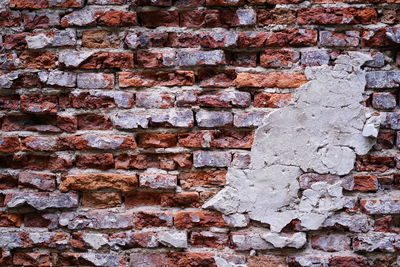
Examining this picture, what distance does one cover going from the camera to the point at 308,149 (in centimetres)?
139

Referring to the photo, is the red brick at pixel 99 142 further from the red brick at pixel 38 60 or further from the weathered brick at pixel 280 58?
the weathered brick at pixel 280 58

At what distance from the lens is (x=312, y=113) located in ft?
4.55

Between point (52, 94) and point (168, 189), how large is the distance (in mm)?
617

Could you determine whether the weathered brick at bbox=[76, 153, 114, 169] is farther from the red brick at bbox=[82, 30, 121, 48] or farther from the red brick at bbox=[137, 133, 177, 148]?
the red brick at bbox=[82, 30, 121, 48]

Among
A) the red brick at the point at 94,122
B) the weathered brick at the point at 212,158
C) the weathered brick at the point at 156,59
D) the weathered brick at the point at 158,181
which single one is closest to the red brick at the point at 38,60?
the red brick at the point at 94,122

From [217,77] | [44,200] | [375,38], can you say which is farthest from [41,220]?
[375,38]

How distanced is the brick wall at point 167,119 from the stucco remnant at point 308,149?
42 mm

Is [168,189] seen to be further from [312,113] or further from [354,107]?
[354,107]

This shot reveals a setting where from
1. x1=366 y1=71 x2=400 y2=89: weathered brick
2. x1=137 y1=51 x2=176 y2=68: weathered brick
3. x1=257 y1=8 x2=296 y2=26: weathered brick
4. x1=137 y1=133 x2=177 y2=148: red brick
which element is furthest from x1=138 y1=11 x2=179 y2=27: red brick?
x1=366 y1=71 x2=400 y2=89: weathered brick

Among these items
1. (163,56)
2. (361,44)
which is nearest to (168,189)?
(163,56)

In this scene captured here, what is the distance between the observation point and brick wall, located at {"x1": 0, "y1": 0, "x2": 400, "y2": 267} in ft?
4.55

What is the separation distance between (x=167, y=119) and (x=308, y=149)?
58 centimetres

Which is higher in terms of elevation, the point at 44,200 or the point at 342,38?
the point at 342,38

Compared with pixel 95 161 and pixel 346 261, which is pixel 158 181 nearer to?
pixel 95 161
